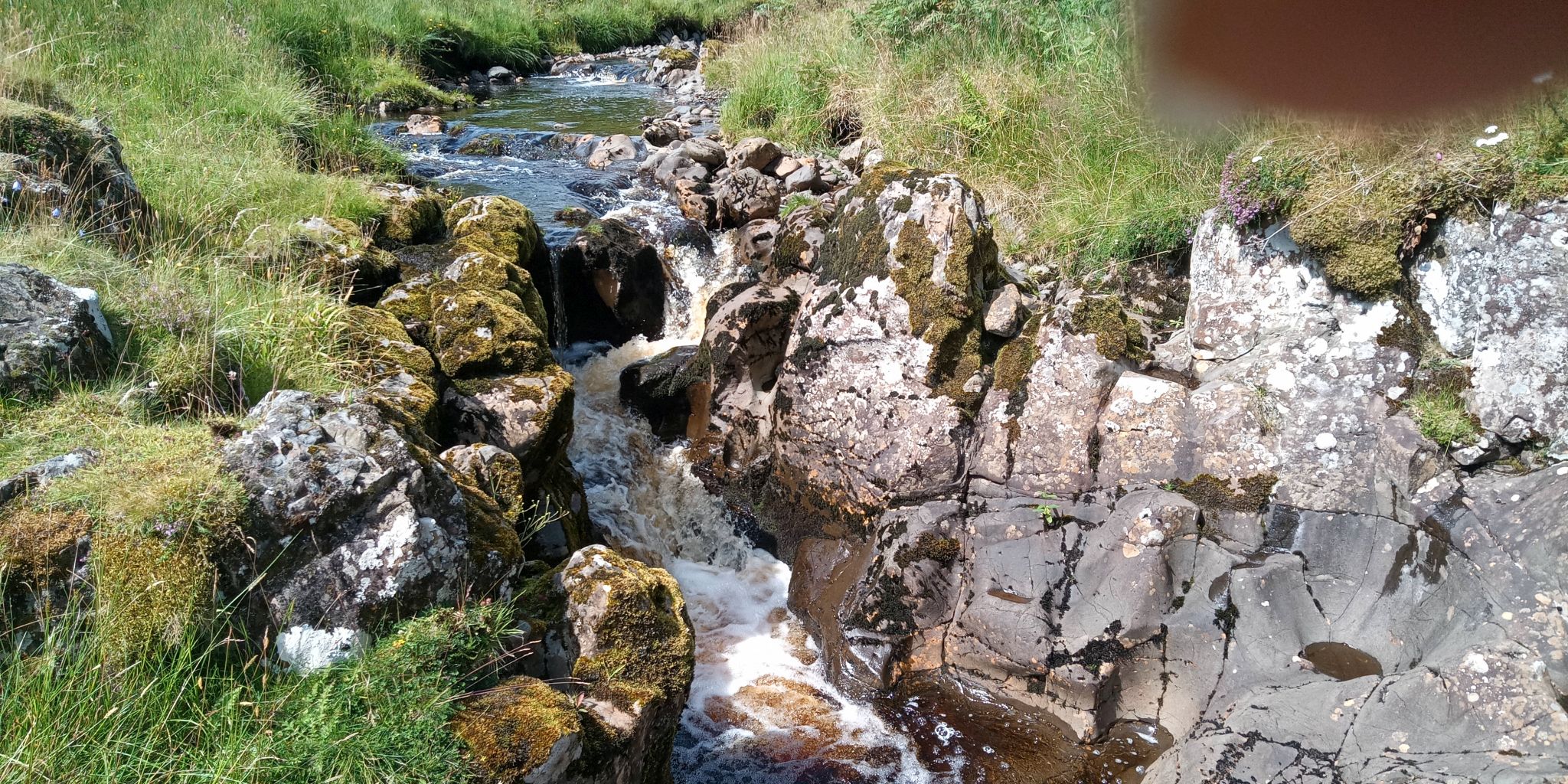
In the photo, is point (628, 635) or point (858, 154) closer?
point (628, 635)

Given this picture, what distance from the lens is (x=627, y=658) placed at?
11.3 ft

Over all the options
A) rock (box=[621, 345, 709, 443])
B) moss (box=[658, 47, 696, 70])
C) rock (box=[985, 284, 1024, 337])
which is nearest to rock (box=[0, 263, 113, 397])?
rock (box=[621, 345, 709, 443])

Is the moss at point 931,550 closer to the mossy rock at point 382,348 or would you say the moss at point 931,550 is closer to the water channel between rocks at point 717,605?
the water channel between rocks at point 717,605

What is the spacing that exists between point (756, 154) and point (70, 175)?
597 cm

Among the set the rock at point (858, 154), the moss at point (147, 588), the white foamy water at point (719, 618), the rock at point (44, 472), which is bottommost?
the white foamy water at point (719, 618)

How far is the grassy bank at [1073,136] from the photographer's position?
13.4ft

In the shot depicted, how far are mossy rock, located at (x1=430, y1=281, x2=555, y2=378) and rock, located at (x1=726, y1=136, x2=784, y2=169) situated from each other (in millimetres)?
4562

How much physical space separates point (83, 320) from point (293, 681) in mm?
1911

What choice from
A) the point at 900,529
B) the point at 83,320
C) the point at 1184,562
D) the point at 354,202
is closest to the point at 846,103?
the point at 354,202

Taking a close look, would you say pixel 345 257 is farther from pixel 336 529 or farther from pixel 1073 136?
pixel 1073 136

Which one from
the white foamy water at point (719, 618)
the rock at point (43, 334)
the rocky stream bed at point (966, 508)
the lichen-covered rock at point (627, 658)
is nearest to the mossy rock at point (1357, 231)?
the rocky stream bed at point (966, 508)

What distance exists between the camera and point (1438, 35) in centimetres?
369

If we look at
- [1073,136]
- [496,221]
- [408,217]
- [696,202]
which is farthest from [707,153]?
[1073,136]

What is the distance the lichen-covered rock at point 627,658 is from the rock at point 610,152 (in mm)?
8095
